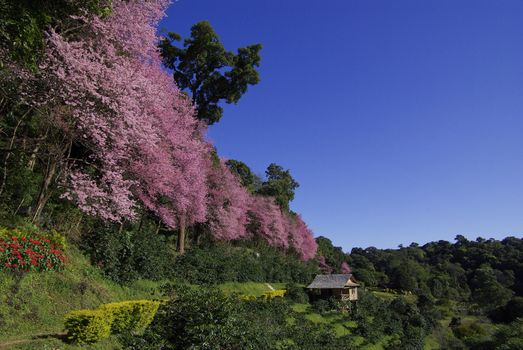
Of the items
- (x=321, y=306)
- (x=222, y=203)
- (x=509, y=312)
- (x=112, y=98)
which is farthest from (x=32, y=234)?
(x=509, y=312)

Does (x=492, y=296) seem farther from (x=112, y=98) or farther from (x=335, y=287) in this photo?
(x=112, y=98)

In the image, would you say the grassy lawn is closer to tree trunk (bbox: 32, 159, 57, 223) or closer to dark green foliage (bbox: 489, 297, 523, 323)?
tree trunk (bbox: 32, 159, 57, 223)

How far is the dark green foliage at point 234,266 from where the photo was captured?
23734 millimetres

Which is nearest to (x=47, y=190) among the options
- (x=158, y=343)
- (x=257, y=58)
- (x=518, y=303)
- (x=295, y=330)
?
(x=158, y=343)

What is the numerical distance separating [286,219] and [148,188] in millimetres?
33636

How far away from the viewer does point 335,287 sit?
120 ft

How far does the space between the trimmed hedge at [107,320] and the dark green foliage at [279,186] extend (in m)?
38.7

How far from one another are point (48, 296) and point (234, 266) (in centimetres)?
1866

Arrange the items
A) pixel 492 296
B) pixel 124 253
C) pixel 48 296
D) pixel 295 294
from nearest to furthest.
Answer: pixel 48 296, pixel 124 253, pixel 295 294, pixel 492 296

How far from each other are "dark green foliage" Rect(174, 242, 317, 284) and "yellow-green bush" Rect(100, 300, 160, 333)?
9.67 metres

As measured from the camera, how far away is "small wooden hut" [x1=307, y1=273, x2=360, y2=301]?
1439 inches

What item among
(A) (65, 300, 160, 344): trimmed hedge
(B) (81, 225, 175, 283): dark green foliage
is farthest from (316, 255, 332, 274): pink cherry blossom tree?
(A) (65, 300, 160, 344): trimmed hedge

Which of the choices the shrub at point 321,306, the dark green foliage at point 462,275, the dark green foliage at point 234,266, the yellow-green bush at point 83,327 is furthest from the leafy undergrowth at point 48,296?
the dark green foliage at point 462,275

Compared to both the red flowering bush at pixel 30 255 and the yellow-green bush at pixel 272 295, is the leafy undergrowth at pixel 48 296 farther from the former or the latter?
the yellow-green bush at pixel 272 295
